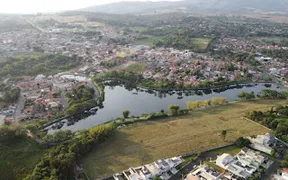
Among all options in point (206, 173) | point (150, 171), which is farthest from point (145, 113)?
point (206, 173)

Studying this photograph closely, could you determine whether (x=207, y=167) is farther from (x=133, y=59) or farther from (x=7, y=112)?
(x=133, y=59)

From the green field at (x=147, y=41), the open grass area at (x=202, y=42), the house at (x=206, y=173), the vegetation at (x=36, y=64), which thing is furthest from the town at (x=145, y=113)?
the green field at (x=147, y=41)

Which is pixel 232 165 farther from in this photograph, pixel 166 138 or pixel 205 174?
pixel 166 138

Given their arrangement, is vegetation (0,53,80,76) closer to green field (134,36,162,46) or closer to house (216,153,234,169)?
green field (134,36,162,46)

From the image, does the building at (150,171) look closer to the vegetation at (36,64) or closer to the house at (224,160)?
the house at (224,160)

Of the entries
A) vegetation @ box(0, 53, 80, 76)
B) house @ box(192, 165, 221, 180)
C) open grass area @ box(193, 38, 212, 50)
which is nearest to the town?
house @ box(192, 165, 221, 180)

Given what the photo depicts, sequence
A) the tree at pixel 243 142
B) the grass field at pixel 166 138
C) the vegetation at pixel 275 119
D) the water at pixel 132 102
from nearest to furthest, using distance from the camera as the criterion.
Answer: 1. the grass field at pixel 166 138
2. the tree at pixel 243 142
3. the vegetation at pixel 275 119
4. the water at pixel 132 102

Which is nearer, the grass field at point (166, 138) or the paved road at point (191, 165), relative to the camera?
the paved road at point (191, 165)
